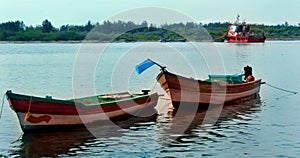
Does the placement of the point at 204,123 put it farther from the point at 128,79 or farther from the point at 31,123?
the point at 128,79

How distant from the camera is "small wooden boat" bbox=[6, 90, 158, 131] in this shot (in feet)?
51.7

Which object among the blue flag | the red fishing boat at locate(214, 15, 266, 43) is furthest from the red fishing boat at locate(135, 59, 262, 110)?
the red fishing boat at locate(214, 15, 266, 43)

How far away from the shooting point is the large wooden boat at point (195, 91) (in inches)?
829

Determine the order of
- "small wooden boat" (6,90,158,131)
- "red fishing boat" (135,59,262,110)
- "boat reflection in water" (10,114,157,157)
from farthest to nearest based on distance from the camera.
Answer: "red fishing boat" (135,59,262,110), "small wooden boat" (6,90,158,131), "boat reflection in water" (10,114,157,157)

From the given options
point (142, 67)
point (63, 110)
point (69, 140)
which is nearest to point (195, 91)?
point (142, 67)

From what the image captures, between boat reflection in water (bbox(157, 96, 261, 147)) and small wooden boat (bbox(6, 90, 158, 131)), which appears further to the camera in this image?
boat reflection in water (bbox(157, 96, 261, 147))

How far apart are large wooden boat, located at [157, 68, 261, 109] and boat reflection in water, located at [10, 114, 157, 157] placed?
2984 mm

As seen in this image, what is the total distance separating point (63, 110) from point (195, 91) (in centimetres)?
720

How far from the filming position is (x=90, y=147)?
15156 mm

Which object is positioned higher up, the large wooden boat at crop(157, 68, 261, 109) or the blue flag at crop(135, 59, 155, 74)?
the blue flag at crop(135, 59, 155, 74)

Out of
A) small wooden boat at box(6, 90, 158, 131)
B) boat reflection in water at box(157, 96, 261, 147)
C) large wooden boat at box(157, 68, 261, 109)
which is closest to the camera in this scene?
small wooden boat at box(6, 90, 158, 131)

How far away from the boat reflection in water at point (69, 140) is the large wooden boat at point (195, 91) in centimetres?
298

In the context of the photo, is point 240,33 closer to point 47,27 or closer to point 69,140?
point 47,27

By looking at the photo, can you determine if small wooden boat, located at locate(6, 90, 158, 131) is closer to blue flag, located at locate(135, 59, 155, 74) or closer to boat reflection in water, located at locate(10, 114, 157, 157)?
boat reflection in water, located at locate(10, 114, 157, 157)
